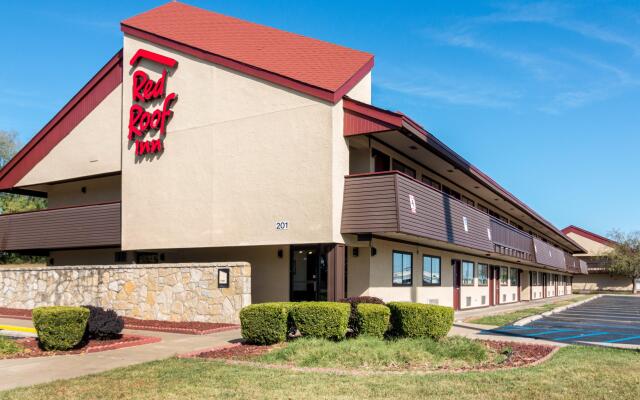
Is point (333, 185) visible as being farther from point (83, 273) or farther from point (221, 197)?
point (83, 273)

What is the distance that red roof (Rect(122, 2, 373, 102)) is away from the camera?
19797 millimetres

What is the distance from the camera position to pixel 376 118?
60.8ft

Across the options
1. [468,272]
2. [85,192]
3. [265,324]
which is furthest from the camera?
[468,272]

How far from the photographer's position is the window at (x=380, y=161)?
21531 mm

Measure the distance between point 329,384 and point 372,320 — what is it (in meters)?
5.08

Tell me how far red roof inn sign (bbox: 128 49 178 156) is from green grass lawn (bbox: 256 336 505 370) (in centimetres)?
1318

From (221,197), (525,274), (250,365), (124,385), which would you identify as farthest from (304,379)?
(525,274)

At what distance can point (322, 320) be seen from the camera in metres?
13.7

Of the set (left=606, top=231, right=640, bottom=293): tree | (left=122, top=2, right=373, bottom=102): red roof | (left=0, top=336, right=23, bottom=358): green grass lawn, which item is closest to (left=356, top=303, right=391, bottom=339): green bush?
(left=122, top=2, right=373, bottom=102): red roof

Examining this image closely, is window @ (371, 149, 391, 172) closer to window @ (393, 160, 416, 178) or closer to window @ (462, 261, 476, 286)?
window @ (393, 160, 416, 178)

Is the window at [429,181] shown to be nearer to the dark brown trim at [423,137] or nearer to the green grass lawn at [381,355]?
the dark brown trim at [423,137]

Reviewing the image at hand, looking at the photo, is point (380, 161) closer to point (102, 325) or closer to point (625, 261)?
point (102, 325)

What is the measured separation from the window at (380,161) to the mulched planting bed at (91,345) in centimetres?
1009

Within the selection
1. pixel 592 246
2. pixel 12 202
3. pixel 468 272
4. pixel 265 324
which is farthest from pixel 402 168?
pixel 592 246
